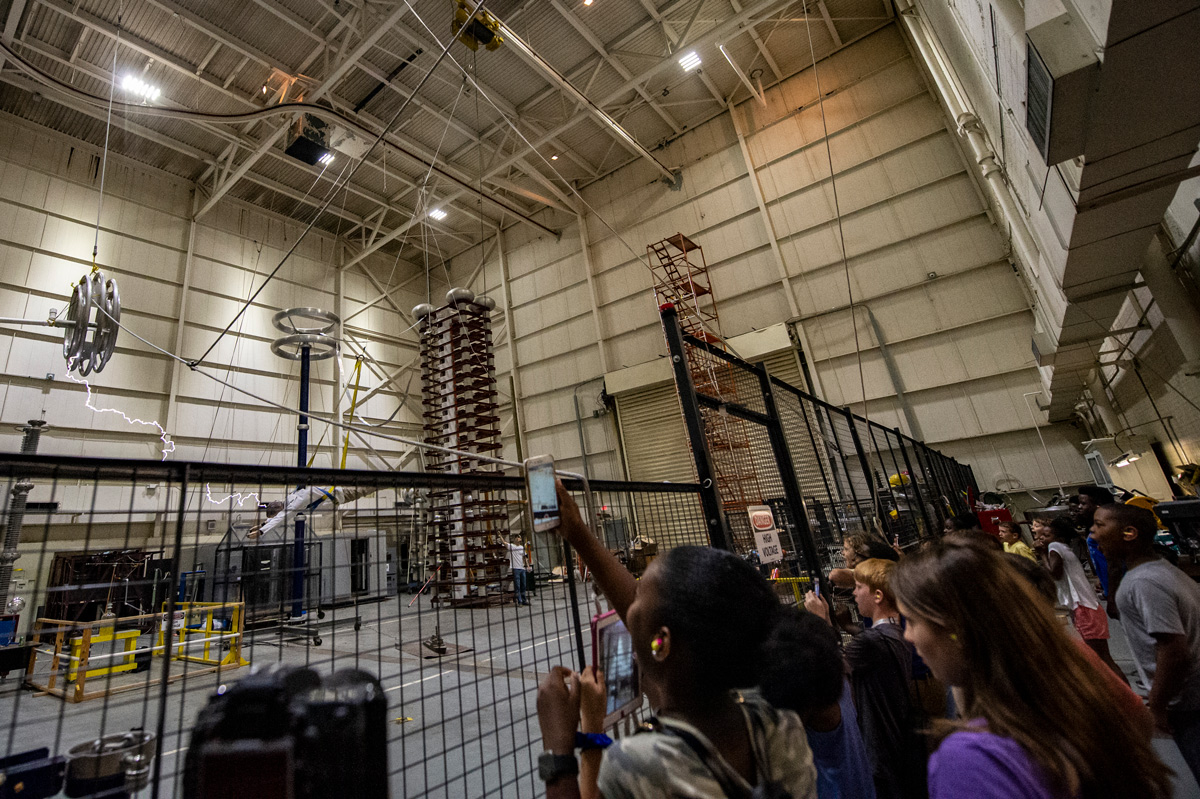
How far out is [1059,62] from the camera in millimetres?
1822

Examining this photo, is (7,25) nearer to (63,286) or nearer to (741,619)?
(63,286)

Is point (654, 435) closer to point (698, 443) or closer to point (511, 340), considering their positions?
point (511, 340)

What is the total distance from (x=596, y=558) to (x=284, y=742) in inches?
→ 38.0

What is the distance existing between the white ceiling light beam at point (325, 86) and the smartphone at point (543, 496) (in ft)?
39.1

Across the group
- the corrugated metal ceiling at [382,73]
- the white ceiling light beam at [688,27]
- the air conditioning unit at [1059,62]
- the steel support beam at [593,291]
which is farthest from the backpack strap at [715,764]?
the steel support beam at [593,291]

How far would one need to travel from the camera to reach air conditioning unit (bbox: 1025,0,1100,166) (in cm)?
178

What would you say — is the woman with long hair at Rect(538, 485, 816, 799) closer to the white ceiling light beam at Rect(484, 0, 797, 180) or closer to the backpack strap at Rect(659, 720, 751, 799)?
the backpack strap at Rect(659, 720, 751, 799)

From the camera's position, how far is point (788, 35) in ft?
44.4

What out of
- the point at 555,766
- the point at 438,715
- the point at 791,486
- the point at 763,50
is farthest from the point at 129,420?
the point at 763,50

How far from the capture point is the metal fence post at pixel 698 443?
7.67ft

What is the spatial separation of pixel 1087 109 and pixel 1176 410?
6.46m

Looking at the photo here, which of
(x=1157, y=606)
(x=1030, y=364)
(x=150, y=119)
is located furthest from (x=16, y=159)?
(x=1030, y=364)

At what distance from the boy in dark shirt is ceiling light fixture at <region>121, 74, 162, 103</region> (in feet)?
52.8

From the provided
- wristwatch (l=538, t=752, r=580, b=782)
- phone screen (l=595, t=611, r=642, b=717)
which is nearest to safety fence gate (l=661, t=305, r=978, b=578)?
phone screen (l=595, t=611, r=642, b=717)
